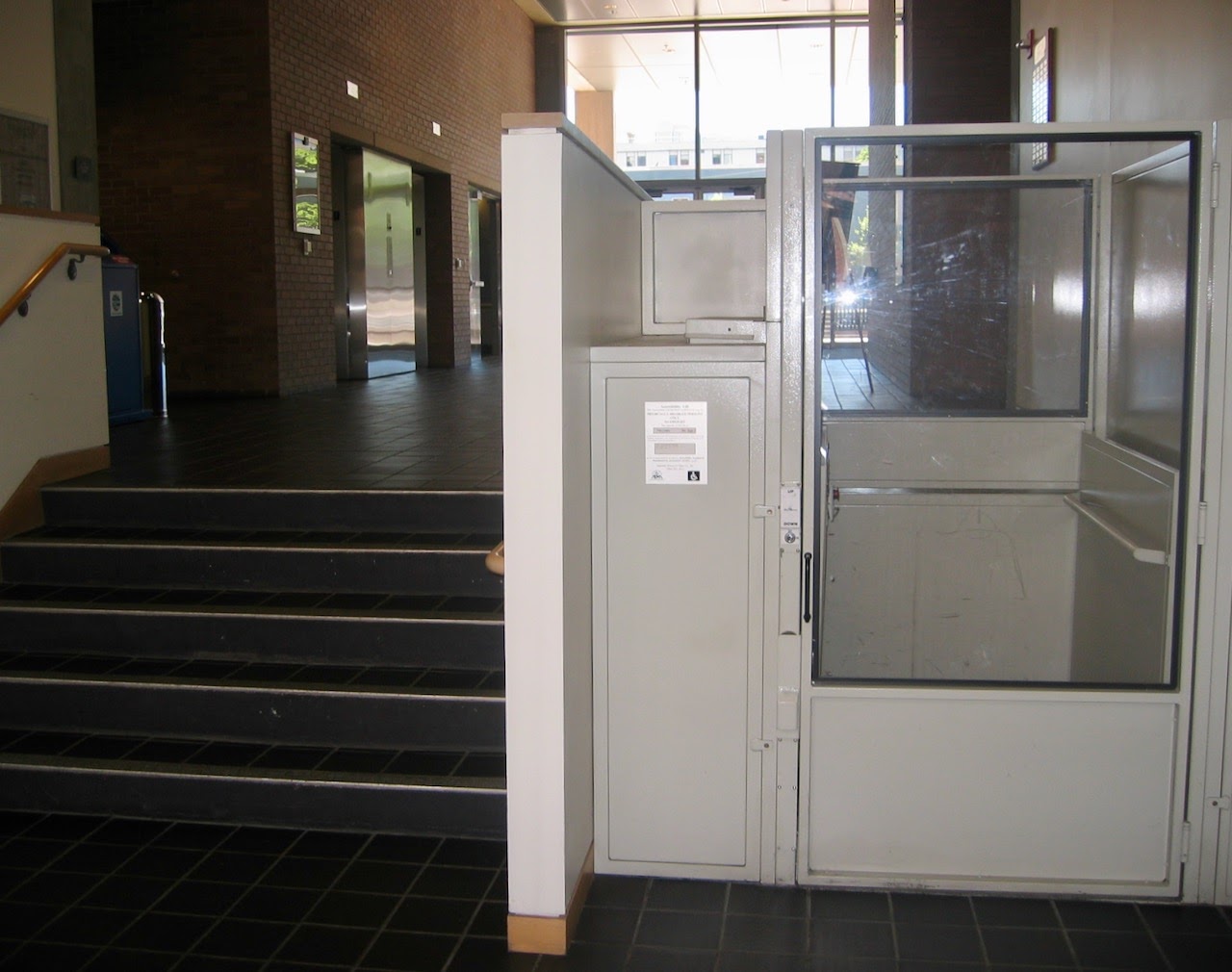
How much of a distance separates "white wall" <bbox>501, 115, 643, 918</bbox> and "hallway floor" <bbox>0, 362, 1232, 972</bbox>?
234 mm

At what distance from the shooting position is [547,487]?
104 inches

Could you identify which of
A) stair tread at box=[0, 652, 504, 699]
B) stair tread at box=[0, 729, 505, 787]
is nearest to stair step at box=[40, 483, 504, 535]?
stair tread at box=[0, 652, 504, 699]

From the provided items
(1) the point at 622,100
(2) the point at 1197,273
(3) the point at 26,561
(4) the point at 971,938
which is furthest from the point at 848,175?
(1) the point at 622,100

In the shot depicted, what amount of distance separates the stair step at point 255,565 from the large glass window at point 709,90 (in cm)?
1140

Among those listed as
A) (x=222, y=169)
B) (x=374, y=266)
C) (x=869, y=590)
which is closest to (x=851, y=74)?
(x=374, y=266)

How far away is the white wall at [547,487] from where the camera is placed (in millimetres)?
2553

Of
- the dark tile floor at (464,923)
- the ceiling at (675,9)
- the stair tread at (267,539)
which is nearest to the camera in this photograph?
the dark tile floor at (464,923)

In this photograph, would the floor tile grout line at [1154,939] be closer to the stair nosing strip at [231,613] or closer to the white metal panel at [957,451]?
the white metal panel at [957,451]

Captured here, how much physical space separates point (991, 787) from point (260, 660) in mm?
2286

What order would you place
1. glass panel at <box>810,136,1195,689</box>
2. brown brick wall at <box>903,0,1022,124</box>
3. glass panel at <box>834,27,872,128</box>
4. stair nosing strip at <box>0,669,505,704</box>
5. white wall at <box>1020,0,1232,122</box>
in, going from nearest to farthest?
glass panel at <box>810,136,1195,689</box>, stair nosing strip at <box>0,669,505,704</box>, white wall at <box>1020,0,1232,122</box>, brown brick wall at <box>903,0,1022,124</box>, glass panel at <box>834,27,872,128</box>

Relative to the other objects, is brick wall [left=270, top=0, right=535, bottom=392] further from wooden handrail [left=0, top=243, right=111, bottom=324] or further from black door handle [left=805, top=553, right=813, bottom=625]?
black door handle [left=805, top=553, right=813, bottom=625]

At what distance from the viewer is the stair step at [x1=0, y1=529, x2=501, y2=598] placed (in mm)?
4156

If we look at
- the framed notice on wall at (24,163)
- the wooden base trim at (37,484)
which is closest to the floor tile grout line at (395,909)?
the wooden base trim at (37,484)

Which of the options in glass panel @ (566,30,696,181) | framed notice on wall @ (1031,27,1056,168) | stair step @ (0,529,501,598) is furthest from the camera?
glass panel @ (566,30,696,181)
